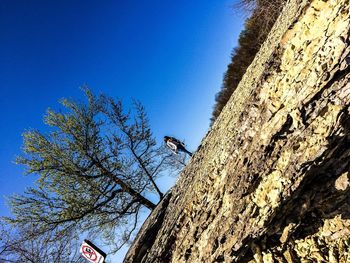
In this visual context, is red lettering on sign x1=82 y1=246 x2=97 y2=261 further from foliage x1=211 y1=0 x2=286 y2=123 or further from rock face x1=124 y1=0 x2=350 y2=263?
foliage x1=211 y1=0 x2=286 y2=123

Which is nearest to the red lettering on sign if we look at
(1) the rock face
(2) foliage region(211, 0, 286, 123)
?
(1) the rock face

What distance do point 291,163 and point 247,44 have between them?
10748 millimetres

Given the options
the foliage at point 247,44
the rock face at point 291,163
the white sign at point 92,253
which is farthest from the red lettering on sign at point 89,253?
the foliage at point 247,44

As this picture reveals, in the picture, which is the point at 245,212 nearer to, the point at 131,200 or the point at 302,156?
the point at 302,156

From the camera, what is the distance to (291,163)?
12.0 ft

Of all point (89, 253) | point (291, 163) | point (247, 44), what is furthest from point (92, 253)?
point (247, 44)

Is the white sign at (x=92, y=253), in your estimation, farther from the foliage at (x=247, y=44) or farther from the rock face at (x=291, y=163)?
the foliage at (x=247, y=44)

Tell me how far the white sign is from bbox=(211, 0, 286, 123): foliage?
8.49 meters

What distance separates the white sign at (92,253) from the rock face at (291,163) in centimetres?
123

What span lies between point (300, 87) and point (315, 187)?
113cm

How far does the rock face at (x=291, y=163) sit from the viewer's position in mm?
3344

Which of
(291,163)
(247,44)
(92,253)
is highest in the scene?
(247,44)

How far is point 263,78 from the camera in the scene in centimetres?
416

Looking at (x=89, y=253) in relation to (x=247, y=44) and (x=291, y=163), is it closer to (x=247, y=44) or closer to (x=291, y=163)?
(x=291, y=163)
